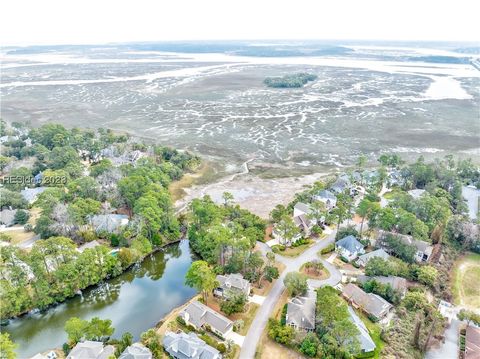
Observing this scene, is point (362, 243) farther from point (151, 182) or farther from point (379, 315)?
point (151, 182)

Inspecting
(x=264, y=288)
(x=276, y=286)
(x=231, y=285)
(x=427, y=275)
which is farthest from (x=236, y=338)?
(x=427, y=275)

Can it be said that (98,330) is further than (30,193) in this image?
No

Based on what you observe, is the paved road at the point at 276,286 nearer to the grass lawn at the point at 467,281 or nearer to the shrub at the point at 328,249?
the shrub at the point at 328,249

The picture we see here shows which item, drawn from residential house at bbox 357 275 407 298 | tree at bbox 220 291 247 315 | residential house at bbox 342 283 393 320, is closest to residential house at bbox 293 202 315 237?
residential house at bbox 357 275 407 298

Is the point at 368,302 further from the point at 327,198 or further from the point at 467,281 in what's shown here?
the point at 327,198

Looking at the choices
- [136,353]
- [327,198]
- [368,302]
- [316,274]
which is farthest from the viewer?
[327,198]

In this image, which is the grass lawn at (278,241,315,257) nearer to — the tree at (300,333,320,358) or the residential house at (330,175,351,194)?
the tree at (300,333,320,358)

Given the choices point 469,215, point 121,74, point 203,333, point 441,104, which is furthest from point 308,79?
point 203,333
